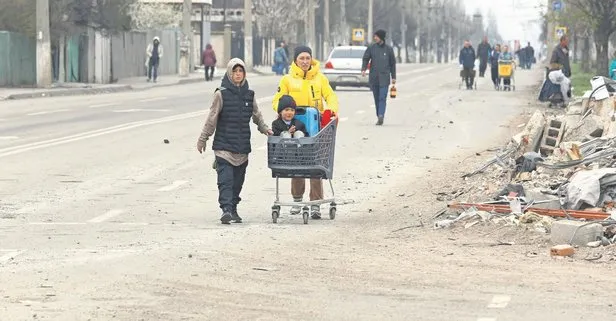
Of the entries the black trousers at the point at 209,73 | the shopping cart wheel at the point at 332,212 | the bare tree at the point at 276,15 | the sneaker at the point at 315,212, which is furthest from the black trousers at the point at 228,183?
the bare tree at the point at 276,15

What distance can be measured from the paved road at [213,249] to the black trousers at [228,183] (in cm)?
26

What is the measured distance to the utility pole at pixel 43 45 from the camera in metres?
46.8

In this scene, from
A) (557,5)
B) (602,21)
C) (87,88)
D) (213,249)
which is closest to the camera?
(213,249)

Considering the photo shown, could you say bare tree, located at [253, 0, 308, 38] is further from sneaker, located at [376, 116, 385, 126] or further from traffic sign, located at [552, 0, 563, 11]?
sneaker, located at [376, 116, 385, 126]

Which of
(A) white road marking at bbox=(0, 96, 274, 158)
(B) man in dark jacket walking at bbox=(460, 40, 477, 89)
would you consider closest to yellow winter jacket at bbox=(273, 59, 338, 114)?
(A) white road marking at bbox=(0, 96, 274, 158)

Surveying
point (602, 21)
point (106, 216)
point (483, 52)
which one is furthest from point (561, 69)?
point (106, 216)

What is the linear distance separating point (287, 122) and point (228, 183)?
765 mm

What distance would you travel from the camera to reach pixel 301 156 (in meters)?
13.3

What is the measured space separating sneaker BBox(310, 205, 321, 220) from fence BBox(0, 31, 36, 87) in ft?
115

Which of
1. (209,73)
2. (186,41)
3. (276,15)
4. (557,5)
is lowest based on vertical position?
(209,73)

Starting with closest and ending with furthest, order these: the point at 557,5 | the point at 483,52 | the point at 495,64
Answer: the point at 495,64 → the point at 483,52 → the point at 557,5

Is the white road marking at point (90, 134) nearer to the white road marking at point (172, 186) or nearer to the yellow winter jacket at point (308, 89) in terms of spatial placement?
the white road marking at point (172, 186)

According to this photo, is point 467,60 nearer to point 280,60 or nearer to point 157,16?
point 280,60

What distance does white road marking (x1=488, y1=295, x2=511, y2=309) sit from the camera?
29.5 ft
